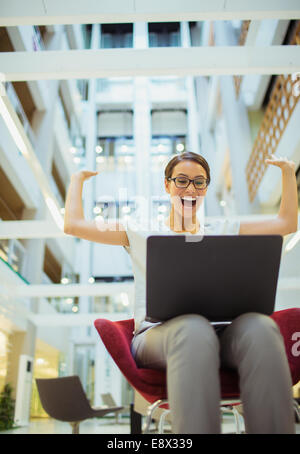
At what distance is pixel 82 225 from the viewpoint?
4.56 feet

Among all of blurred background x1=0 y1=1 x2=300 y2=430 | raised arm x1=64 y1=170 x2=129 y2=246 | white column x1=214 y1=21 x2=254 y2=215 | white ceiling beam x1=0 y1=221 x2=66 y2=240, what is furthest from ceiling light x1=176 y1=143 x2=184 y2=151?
raised arm x1=64 y1=170 x2=129 y2=246

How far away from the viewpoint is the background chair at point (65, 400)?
3.59 m

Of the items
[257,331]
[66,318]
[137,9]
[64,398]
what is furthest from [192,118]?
[257,331]

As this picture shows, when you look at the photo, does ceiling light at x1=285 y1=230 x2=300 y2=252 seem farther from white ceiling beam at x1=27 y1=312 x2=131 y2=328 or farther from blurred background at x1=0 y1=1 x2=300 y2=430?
white ceiling beam at x1=27 y1=312 x2=131 y2=328

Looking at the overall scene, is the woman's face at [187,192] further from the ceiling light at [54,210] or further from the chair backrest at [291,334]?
the ceiling light at [54,210]

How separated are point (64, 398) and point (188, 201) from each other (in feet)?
9.33

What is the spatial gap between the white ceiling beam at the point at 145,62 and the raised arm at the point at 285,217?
9.16ft

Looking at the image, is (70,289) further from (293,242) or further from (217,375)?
(217,375)

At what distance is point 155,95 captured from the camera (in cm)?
1511

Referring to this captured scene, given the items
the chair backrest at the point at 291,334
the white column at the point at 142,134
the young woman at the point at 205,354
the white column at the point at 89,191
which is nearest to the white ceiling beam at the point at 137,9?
the young woman at the point at 205,354

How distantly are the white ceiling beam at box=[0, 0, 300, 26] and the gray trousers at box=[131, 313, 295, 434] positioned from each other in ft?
10.2

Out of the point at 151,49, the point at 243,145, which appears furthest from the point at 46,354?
the point at 151,49

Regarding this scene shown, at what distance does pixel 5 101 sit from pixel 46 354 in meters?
10.5
